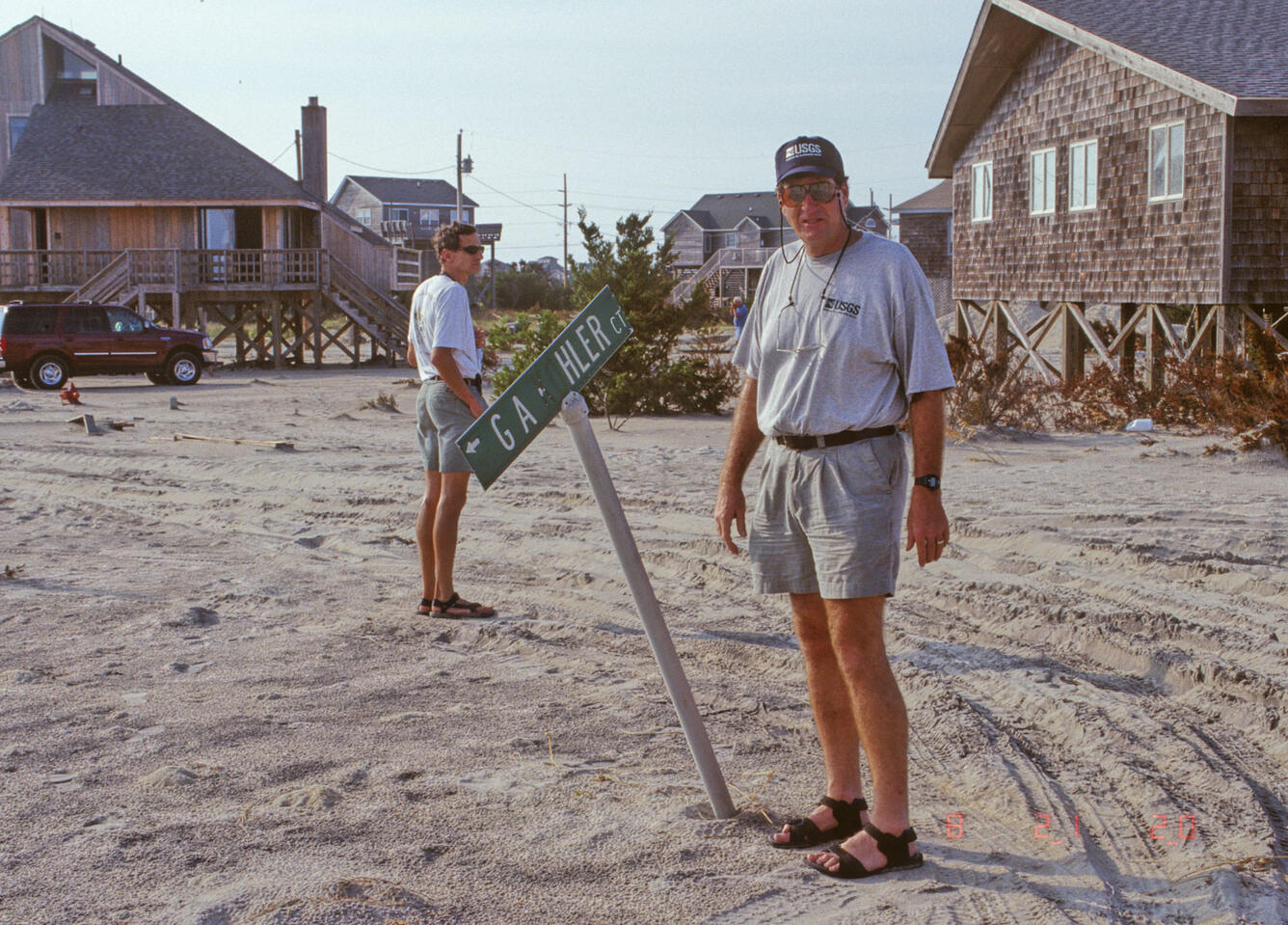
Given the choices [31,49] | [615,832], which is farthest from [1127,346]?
[31,49]

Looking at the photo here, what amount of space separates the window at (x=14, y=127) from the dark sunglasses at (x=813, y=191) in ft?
128

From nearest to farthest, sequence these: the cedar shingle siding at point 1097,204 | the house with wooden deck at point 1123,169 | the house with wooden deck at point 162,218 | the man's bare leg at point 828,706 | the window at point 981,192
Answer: the man's bare leg at point 828,706
the house with wooden deck at point 1123,169
the cedar shingle siding at point 1097,204
the window at point 981,192
the house with wooden deck at point 162,218

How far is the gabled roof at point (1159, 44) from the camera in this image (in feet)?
54.8

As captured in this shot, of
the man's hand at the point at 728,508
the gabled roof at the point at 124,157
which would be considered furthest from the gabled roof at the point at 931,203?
the man's hand at the point at 728,508

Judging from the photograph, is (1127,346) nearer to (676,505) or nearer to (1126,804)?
(676,505)

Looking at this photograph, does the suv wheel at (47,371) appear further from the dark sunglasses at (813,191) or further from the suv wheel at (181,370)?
the dark sunglasses at (813,191)

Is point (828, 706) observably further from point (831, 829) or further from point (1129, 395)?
point (1129, 395)

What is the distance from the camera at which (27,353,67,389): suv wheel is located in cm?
2575

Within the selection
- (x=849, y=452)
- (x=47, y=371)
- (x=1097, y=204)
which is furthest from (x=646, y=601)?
(x=47, y=371)

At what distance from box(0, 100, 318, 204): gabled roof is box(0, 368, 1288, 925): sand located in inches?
1018

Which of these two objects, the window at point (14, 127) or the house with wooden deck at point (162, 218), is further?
the window at point (14, 127)

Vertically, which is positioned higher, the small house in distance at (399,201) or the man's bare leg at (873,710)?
the small house in distance at (399,201)

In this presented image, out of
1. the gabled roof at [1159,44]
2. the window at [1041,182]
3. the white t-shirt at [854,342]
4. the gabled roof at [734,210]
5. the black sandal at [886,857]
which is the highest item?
the gabled roof at [734,210]

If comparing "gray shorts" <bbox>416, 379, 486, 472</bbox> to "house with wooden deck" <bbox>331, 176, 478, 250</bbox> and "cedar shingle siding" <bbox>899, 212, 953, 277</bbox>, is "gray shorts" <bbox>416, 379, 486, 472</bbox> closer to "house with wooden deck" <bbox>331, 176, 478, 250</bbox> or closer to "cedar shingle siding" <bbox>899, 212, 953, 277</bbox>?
"cedar shingle siding" <bbox>899, 212, 953, 277</bbox>
